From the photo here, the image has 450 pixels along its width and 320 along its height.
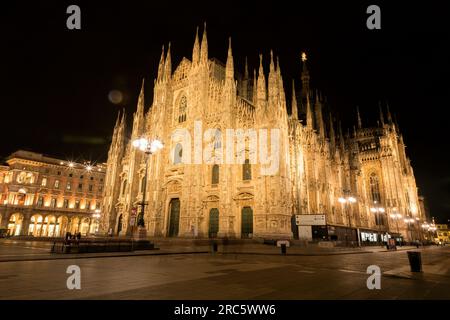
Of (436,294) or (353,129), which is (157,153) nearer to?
(436,294)

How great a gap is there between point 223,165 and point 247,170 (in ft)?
9.14

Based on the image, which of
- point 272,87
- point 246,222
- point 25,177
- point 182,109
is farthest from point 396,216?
point 25,177

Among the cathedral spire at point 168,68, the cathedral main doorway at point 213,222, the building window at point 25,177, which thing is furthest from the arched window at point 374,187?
the building window at point 25,177

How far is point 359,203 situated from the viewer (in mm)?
54250

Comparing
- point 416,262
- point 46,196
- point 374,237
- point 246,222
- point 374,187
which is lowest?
point 416,262

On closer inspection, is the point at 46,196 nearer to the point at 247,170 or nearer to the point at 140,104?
the point at 140,104

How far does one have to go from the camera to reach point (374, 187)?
6325cm

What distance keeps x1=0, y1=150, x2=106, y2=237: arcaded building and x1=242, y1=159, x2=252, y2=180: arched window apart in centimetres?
2999

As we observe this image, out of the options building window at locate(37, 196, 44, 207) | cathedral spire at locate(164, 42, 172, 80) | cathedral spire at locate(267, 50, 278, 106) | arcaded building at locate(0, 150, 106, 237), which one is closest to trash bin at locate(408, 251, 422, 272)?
cathedral spire at locate(267, 50, 278, 106)

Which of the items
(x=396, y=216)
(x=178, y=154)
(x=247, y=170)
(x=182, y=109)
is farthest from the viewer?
(x=396, y=216)

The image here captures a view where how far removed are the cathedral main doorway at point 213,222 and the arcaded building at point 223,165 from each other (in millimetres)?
114

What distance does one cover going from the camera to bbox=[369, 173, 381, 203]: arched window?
62.1 m

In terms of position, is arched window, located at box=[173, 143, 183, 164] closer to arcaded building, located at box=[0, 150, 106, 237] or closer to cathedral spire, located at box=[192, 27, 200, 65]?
cathedral spire, located at box=[192, 27, 200, 65]

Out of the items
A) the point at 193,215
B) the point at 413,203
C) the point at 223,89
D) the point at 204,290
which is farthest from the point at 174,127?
the point at 413,203
